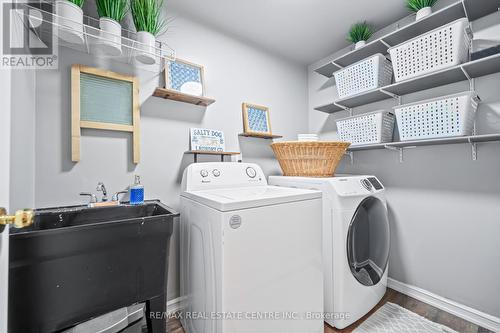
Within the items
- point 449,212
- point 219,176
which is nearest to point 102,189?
point 219,176

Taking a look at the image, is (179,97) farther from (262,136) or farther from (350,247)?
(350,247)

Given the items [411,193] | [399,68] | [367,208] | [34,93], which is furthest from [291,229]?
[34,93]

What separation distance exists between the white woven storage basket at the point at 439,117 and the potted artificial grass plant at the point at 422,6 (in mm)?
624

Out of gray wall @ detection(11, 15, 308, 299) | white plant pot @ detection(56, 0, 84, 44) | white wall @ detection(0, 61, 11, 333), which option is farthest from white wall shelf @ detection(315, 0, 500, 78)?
white wall @ detection(0, 61, 11, 333)

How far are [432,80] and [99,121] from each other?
2254mm

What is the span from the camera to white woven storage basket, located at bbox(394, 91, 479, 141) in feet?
4.19

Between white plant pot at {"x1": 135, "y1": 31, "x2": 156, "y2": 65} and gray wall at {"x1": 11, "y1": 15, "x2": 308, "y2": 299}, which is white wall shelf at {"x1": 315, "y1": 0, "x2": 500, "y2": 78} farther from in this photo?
white plant pot at {"x1": 135, "y1": 31, "x2": 156, "y2": 65}

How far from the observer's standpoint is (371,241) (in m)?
1.69

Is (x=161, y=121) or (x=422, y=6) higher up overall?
(x=422, y=6)

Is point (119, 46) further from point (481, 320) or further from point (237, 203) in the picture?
point (481, 320)

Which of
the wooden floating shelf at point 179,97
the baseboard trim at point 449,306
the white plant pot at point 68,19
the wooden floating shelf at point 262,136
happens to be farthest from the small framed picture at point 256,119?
the baseboard trim at point 449,306

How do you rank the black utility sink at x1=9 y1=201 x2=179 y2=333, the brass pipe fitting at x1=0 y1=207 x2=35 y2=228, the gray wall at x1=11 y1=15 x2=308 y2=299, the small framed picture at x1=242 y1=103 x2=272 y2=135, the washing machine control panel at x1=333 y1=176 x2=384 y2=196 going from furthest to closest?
the small framed picture at x1=242 y1=103 x2=272 y2=135 → the washing machine control panel at x1=333 y1=176 x2=384 y2=196 → the gray wall at x1=11 y1=15 x2=308 y2=299 → the black utility sink at x1=9 y1=201 x2=179 y2=333 → the brass pipe fitting at x1=0 y1=207 x2=35 y2=228

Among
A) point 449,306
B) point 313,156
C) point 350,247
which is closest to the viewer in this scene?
point 350,247

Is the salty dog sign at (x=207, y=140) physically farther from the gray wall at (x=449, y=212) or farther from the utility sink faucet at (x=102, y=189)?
the gray wall at (x=449, y=212)
